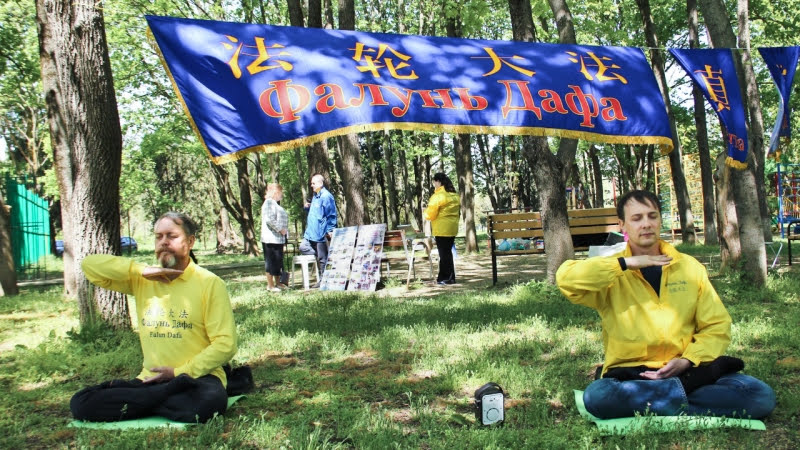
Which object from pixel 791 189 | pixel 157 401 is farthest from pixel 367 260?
pixel 791 189

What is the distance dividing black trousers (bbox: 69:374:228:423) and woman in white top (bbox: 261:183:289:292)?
7169mm

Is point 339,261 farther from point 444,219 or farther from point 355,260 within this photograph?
point 444,219


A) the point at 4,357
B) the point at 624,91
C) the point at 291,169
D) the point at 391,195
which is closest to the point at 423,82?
the point at 624,91

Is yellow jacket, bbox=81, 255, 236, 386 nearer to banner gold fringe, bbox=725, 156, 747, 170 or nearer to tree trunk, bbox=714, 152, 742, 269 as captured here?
banner gold fringe, bbox=725, 156, 747, 170

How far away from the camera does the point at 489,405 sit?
3.97 meters

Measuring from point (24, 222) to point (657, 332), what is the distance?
18940mm

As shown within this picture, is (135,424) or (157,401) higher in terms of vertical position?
(157,401)

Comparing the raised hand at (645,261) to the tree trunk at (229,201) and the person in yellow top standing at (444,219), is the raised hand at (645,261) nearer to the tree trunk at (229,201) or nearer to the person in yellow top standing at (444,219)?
Result: the person in yellow top standing at (444,219)

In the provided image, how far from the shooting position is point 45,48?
8.99 m

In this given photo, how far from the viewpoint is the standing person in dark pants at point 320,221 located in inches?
472

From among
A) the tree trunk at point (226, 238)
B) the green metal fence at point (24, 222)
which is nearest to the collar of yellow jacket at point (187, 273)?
the green metal fence at point (24, 222)

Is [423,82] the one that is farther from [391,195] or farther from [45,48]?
[391,195]

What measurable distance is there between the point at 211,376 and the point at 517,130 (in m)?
4.66

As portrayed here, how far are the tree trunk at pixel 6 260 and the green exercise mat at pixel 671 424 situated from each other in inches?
485
